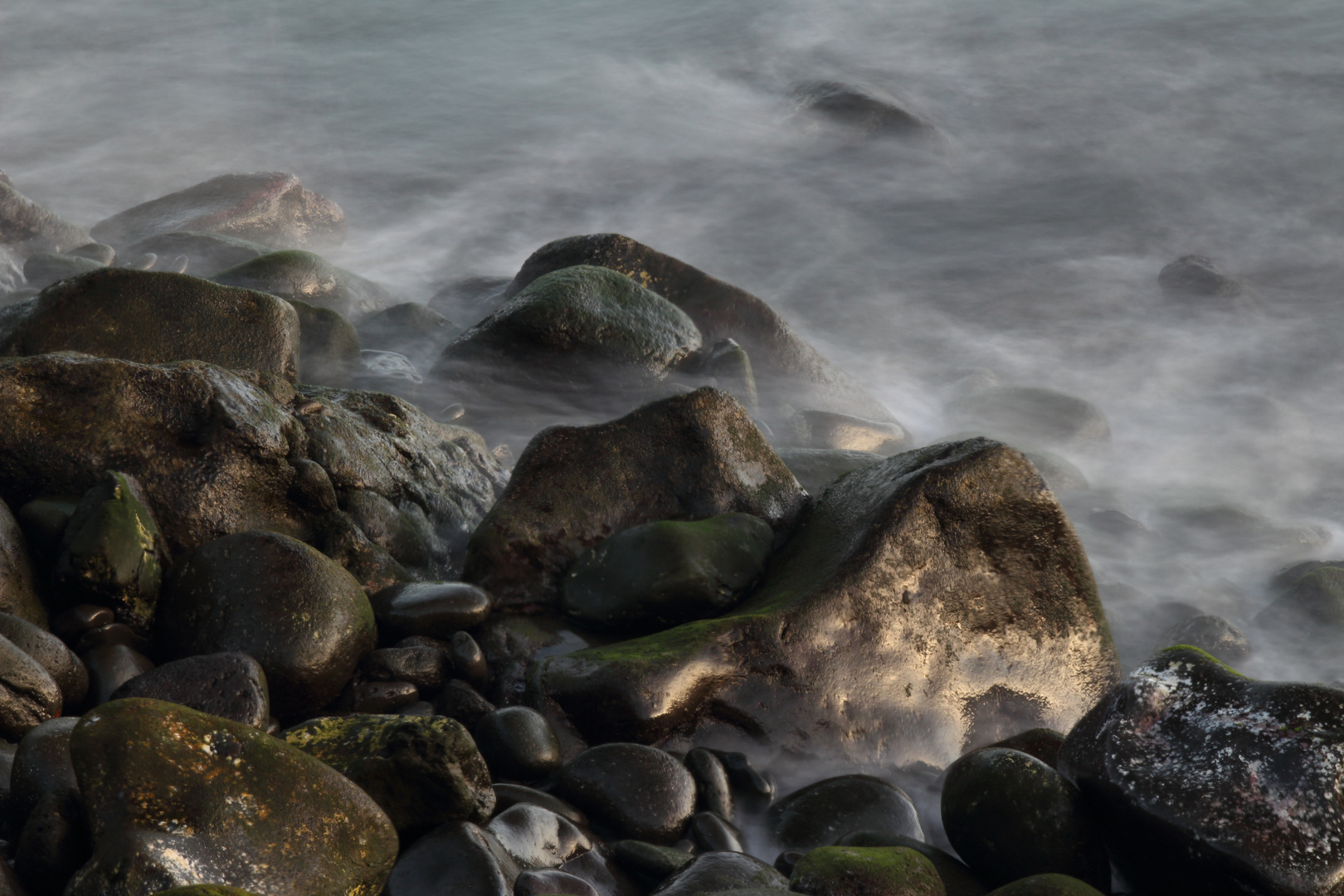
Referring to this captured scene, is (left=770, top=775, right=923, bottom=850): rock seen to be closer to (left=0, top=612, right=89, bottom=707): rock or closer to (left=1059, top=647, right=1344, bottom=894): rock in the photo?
(left=1059, top=647, right=1344, bottom=894): rock

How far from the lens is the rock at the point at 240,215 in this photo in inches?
438

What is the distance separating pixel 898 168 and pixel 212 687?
48.4ft

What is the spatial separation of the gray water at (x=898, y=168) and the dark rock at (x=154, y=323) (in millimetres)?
5093

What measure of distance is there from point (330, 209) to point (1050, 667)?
10854 millimetres

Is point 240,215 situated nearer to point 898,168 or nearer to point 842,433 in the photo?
point 842,433

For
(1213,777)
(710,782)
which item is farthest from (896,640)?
(1213,777)

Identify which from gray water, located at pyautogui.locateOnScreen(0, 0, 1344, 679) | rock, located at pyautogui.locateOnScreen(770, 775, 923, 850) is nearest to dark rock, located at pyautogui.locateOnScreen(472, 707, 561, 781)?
rock, located at pyautogui.locateOnScreen(770, 775, 923, 850)

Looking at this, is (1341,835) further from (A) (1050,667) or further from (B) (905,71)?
(B) (905,71)

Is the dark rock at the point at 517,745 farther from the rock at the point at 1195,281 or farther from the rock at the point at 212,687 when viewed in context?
the rock at the point at 1195,281

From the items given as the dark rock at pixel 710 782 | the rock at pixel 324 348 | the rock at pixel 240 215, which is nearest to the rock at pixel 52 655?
the dark rock at pixel 710 782

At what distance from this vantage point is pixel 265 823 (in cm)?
233

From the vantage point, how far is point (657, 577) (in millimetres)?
4086

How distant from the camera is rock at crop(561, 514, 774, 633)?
4094mm

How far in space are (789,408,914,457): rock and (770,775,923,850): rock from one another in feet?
14.7
